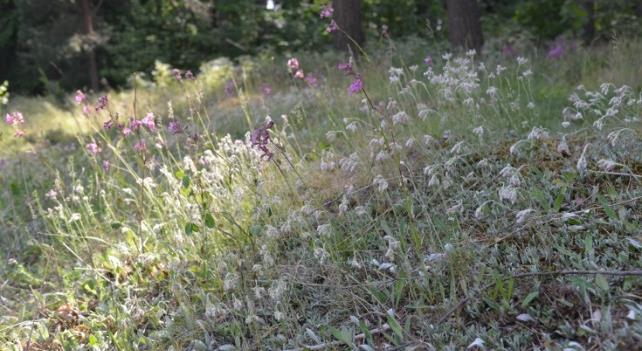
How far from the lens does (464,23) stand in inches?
369

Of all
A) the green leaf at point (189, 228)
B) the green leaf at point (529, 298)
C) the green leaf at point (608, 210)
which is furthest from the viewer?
the green leaf at point (189, 228)

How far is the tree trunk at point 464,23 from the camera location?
927cm

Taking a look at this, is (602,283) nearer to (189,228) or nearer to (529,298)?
(529,298)

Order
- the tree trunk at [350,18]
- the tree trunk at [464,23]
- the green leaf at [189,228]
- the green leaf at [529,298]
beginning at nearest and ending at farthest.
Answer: the green leaf at [529,298] < the green leaf at [189,228] < the tree trunk at [464,23] < the tree trunk at [350,18]

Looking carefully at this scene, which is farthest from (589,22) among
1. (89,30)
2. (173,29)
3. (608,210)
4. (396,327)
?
(173,29)

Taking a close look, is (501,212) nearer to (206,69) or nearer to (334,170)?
(334,170)

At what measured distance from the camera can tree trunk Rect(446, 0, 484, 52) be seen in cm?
927

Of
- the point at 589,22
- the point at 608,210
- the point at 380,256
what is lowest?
the point at 589,22

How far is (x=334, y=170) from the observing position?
14.2 ft

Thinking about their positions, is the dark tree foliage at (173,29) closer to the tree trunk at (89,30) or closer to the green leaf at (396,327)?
the tree trunk at (89,30)

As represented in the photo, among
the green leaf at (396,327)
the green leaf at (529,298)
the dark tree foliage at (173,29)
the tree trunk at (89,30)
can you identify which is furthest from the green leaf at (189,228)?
the tree trunk at (89,30)

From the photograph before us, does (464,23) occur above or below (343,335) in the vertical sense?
above

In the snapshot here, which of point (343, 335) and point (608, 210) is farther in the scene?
point (608, 210)

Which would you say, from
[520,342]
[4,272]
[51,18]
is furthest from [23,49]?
[520,342]
